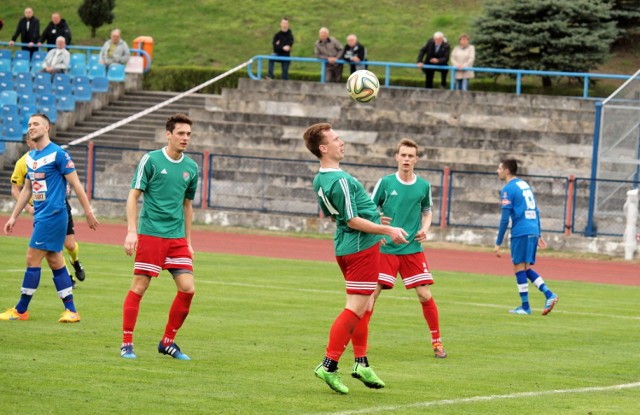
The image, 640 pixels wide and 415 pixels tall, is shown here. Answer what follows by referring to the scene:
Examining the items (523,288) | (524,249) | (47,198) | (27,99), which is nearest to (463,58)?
(27,99)

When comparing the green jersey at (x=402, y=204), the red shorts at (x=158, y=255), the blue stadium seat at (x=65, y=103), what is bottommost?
the red shorts at (x=158, y=255)

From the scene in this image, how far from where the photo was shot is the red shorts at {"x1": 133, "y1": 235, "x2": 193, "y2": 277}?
1097 cm

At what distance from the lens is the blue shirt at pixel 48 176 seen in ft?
42.5

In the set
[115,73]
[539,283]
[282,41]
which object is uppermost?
[282,41]

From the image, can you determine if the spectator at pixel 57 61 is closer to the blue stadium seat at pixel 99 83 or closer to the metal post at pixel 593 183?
the blue stadium seat at pixel 99 83

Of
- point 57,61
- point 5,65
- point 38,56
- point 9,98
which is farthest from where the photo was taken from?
point 38,56

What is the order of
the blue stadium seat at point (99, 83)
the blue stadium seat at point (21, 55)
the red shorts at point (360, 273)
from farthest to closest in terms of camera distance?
the blue stadium seat at point (21, 55) → the blue stadium seat at point (99, 83) → the red shorts at point (360, 273)

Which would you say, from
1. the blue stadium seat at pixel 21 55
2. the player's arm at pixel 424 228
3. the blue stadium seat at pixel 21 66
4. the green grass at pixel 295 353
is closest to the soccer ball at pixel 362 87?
the player's arm at pixel 424 228

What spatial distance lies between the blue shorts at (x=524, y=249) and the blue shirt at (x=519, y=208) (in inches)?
2.7

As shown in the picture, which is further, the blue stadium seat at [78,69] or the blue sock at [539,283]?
the blue stadium seat at [78,69]

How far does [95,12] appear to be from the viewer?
172 feet

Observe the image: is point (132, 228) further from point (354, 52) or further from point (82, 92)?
point (82, 92)

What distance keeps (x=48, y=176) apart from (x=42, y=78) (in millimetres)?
24790

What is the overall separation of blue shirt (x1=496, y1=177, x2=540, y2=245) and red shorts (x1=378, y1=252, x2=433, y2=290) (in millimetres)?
4554
